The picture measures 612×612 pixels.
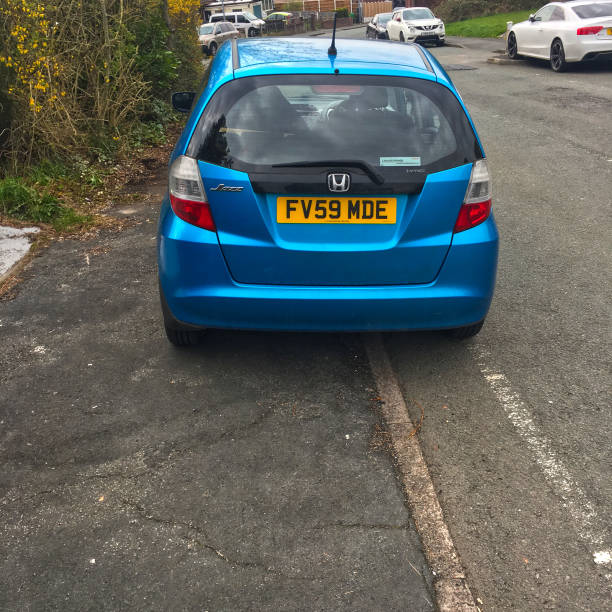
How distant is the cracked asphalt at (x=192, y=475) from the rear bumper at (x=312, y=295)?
0.39 metres

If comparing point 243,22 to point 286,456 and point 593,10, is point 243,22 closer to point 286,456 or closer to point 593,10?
point 593,10

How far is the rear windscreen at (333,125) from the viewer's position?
3.76 metres

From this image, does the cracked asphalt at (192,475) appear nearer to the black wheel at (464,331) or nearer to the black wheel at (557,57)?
the black wheel at (464,331)

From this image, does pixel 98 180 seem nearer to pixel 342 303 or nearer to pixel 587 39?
pixel 342 303

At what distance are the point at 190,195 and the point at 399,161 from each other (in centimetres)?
107

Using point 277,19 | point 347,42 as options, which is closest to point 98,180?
point 347,42

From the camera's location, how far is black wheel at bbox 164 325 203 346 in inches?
173

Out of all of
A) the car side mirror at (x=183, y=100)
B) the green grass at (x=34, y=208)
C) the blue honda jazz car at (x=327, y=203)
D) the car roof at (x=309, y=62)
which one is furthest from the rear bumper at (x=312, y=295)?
the green grass at (x=34, y=208)

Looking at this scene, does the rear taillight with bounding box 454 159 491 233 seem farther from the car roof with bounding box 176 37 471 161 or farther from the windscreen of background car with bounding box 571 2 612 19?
the windscreen of background car with bounding box 571 2 612 19

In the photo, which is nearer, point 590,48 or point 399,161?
point 399,161

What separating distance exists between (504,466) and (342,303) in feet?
3.68

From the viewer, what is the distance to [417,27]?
105ft

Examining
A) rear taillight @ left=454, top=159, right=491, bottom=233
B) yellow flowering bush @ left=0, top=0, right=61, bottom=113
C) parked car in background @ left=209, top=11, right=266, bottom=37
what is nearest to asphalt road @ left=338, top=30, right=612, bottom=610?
rear taillight @ left=454, top=159, right=491, bottom=233

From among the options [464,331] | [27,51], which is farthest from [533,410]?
[27,51]
